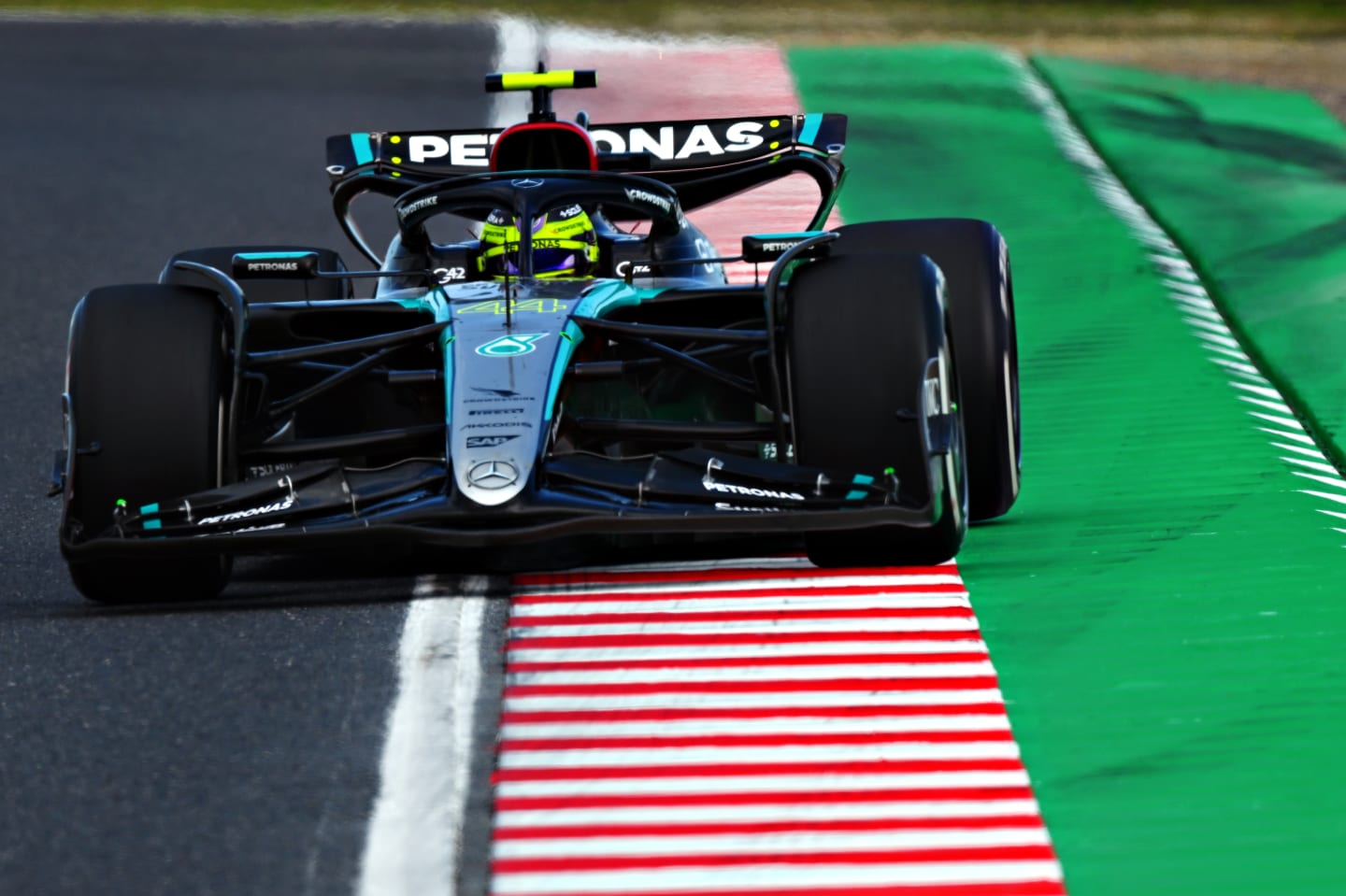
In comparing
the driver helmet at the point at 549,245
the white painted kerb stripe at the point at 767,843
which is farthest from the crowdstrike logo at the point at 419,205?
the white painted kerb stripe at the point at 767,843

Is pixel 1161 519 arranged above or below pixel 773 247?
below

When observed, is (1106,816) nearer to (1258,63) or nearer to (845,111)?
(845,111)

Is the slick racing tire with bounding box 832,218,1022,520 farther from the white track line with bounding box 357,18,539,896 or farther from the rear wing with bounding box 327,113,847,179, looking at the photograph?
the white track line with bounding box 357,18,539,896

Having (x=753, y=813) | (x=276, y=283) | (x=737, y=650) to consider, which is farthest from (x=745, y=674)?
(x=276, y=283)

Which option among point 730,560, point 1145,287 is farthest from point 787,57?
point 730,560

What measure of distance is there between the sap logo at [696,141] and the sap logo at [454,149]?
0.46 meters

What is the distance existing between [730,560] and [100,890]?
3016 mm

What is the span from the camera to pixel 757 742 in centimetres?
585

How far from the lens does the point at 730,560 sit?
7602mm

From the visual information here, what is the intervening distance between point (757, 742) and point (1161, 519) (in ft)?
9.45

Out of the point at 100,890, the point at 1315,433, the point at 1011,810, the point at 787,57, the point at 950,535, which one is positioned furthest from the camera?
the point at 787,57

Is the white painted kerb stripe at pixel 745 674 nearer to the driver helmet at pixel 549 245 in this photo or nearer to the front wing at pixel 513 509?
the front wing at pixel 513 509

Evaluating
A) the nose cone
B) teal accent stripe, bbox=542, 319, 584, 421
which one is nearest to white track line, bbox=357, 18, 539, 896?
the nose cone

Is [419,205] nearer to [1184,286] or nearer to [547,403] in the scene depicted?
[547,403]
